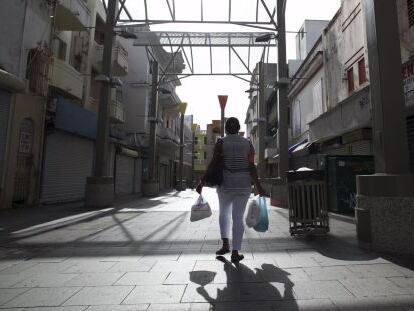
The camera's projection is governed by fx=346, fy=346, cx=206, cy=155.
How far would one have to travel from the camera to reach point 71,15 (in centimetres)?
1495

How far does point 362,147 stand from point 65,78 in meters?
12.5

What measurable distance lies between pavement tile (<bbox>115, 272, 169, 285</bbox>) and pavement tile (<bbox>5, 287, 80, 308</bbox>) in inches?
19.7

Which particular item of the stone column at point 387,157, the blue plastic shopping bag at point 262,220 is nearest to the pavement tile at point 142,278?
the blue plastic shopping bag at point 262,220

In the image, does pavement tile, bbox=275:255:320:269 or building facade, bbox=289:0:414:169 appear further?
building facade, bbox=289:0:414:169

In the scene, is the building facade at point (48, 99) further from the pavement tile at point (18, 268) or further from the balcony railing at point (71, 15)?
the pavement tile at point (18, 268)

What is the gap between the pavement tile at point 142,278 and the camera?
367cm

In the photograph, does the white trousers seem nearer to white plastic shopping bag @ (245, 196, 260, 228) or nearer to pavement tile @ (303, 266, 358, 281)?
white plastic shopping bag @ (245, 196, 260, 228)

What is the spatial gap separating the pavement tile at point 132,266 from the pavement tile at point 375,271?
2430 mm

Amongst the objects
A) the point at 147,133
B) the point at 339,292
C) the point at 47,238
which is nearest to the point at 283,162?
the point at 47,238

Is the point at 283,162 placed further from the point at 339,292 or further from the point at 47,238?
the point at 339,292

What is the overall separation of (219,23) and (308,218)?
10.5m

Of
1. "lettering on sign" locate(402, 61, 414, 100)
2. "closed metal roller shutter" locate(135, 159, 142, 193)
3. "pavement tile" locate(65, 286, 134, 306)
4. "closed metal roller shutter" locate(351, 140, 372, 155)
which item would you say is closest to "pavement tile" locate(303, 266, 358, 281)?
"pavement tile" locate(65, 286, 134, 306)

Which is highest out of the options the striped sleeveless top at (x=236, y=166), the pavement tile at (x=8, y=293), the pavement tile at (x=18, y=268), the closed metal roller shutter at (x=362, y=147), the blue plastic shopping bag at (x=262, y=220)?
the closed metal roller shutter at (x=362, y=147)

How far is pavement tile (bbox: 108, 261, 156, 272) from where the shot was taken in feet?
13.7
